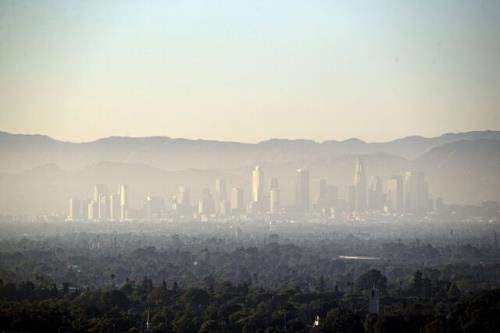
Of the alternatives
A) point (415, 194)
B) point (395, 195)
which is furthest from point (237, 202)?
point (415, 194)

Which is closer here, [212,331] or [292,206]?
[212,331]

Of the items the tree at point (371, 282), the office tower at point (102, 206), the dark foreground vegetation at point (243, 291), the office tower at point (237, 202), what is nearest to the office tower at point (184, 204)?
the office tower at point (237, 202)

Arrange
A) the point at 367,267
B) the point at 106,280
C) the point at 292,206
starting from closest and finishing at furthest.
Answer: the point at 106,280
the point at 367,267
the point at 292,206

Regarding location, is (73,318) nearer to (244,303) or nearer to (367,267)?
(244,303)

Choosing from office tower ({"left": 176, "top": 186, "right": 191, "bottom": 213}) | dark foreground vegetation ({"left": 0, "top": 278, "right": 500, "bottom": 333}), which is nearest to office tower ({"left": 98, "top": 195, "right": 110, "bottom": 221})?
office tower ({"left": 176, "top": 186, "right": 191, "bottom": 213})

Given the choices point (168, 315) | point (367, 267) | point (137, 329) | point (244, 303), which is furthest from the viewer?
point (367, 267)

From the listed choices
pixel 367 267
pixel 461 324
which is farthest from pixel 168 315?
pixel 367 267
